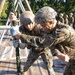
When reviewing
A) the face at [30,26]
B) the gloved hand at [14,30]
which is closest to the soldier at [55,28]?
the gloved hand at [14,30]

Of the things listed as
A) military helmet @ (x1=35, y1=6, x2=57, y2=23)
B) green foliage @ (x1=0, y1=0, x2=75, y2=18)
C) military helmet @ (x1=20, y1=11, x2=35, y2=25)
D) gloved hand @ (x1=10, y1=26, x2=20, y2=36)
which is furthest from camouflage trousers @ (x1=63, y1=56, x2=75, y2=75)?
green foliage @ (x1=0, y1=0, x2=75, y2=18)

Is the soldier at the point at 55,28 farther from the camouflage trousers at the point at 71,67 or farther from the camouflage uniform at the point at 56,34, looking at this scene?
the camouflage trousers at the point at 71,67

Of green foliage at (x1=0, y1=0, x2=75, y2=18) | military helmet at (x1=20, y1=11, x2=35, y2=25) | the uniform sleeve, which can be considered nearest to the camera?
the uniform sleeve

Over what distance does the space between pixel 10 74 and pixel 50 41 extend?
2.44m

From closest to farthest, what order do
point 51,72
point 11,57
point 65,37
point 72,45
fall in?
point 65,37 → point 72,45 → point 51,72 → point 11,57

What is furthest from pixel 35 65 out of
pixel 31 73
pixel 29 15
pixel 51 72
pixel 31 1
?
pixel 31 1

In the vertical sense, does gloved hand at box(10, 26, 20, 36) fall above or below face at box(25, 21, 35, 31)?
above

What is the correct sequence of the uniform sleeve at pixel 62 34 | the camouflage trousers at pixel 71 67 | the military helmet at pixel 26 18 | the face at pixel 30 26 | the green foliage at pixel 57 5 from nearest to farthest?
the uniform sleeve at pixel 62 34 → the camouflage trousers at pixel 71 67 → the military helmet at pixel 26 18 → the face at pixel 30 26 → the green foliage at pixel 57 5

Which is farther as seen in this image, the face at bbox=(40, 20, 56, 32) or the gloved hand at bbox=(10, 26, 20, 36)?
the gloved hand at bbox=(10, 26, 20, 36)

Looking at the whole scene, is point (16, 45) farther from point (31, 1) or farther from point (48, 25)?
point (31, 1)

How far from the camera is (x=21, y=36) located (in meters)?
3.01

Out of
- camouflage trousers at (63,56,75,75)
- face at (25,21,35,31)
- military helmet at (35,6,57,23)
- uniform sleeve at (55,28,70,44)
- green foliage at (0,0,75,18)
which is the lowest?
green foliage at (0,0,75,18)

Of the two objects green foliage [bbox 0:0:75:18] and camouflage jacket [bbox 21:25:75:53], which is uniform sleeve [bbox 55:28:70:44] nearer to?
camouflage jacket [bbox 21:25:75:53]

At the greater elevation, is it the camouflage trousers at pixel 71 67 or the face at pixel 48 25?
the face at pixel 48 25
